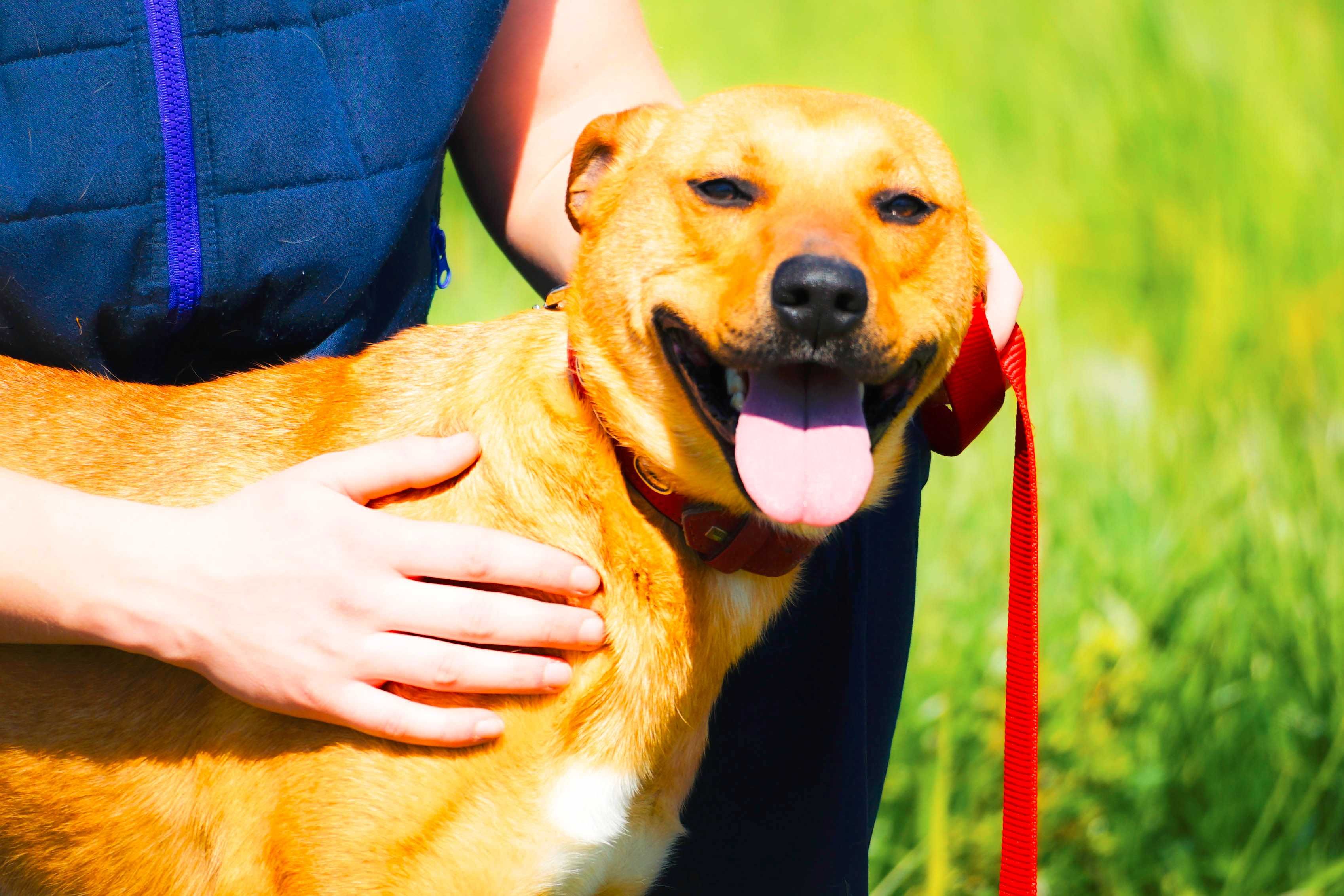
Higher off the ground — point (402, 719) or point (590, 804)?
point (402, 719)

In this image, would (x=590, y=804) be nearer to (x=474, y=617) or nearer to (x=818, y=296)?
(x=474, y=617)

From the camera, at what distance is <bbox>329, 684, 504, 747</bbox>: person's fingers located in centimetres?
165

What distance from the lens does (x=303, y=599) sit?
1704 mm

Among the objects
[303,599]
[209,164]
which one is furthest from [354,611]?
[209,164]

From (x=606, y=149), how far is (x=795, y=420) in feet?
2.00

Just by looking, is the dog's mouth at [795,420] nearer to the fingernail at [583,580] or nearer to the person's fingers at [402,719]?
the fingernail at [583,580]

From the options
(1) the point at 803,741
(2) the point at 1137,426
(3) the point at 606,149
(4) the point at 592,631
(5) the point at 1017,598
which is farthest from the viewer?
(2) the point at 1137,426

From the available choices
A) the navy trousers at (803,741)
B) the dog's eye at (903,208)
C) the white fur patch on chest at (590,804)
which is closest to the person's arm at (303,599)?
the white fur patch on chest at (590,804)

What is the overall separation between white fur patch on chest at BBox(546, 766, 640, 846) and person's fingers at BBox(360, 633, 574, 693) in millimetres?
169

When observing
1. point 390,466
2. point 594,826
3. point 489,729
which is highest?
point 390,466

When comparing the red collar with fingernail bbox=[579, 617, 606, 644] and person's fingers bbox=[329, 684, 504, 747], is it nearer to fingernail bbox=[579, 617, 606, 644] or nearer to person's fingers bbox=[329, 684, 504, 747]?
fingernail bbox=[579, 617, 606, 644]

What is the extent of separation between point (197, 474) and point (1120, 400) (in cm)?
342

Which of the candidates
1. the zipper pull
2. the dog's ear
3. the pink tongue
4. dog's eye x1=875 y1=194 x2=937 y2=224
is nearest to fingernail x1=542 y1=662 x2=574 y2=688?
the pink tongue

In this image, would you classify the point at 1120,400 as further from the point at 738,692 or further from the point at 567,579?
the point at 567,579
